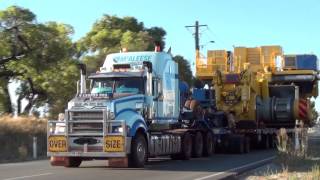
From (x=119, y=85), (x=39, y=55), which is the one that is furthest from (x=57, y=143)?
(x=39, y=55)

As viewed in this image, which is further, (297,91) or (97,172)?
(297,91)

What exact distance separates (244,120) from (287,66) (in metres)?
5.04

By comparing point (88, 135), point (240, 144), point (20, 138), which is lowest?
point (240, 144)

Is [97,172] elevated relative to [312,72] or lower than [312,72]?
lower

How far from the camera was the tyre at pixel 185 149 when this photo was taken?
24.4m

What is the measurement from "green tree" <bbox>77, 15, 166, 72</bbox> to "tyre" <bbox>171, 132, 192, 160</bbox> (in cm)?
1881

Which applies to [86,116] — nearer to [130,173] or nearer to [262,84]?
[130,173]

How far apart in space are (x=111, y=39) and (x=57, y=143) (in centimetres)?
3202

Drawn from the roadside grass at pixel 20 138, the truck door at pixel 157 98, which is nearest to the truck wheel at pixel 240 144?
the truck door at pixel 157 98

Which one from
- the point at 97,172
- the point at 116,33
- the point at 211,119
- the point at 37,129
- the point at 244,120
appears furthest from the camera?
the point at 116,33

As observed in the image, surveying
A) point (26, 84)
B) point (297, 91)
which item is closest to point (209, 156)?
point (297, 91)

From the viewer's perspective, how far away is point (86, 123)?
19.2 m

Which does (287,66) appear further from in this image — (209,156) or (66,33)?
(66,33)

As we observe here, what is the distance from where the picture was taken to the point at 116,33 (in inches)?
2004
